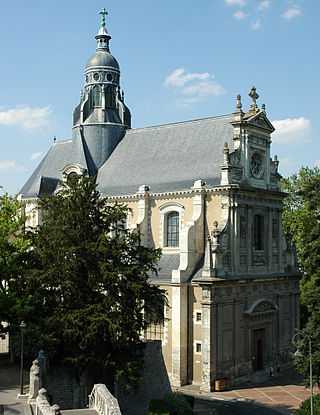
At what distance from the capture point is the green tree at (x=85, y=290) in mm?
27344

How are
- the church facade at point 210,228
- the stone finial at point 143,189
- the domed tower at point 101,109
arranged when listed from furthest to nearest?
the domed tower at point 101,109, the stone finial at point 143,189, the church facade at point 210,228

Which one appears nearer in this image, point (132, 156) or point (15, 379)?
point (15, 379)

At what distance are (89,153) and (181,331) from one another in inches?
710

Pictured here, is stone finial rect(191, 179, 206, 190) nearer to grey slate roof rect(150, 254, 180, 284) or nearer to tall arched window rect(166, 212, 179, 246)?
tall arched window rect(166, 212, 179, 246)

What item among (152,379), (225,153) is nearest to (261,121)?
(225,153)

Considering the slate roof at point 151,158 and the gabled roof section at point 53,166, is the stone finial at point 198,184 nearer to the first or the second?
the slate roof at point 151,158

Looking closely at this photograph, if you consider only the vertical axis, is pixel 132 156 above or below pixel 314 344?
above

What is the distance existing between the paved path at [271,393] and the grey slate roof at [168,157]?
13182 millimetres

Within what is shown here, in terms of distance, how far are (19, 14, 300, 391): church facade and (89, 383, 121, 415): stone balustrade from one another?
9.50 meters

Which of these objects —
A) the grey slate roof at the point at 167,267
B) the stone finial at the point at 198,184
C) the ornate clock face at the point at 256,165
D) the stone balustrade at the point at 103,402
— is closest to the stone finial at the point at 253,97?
the ornate clock face at the point at 256,165

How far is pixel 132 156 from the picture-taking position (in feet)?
148

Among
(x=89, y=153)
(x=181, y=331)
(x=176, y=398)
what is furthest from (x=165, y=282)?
(x=89, y=153)

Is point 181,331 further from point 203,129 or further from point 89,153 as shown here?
point 89,153

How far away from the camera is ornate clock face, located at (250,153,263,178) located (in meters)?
39.5
